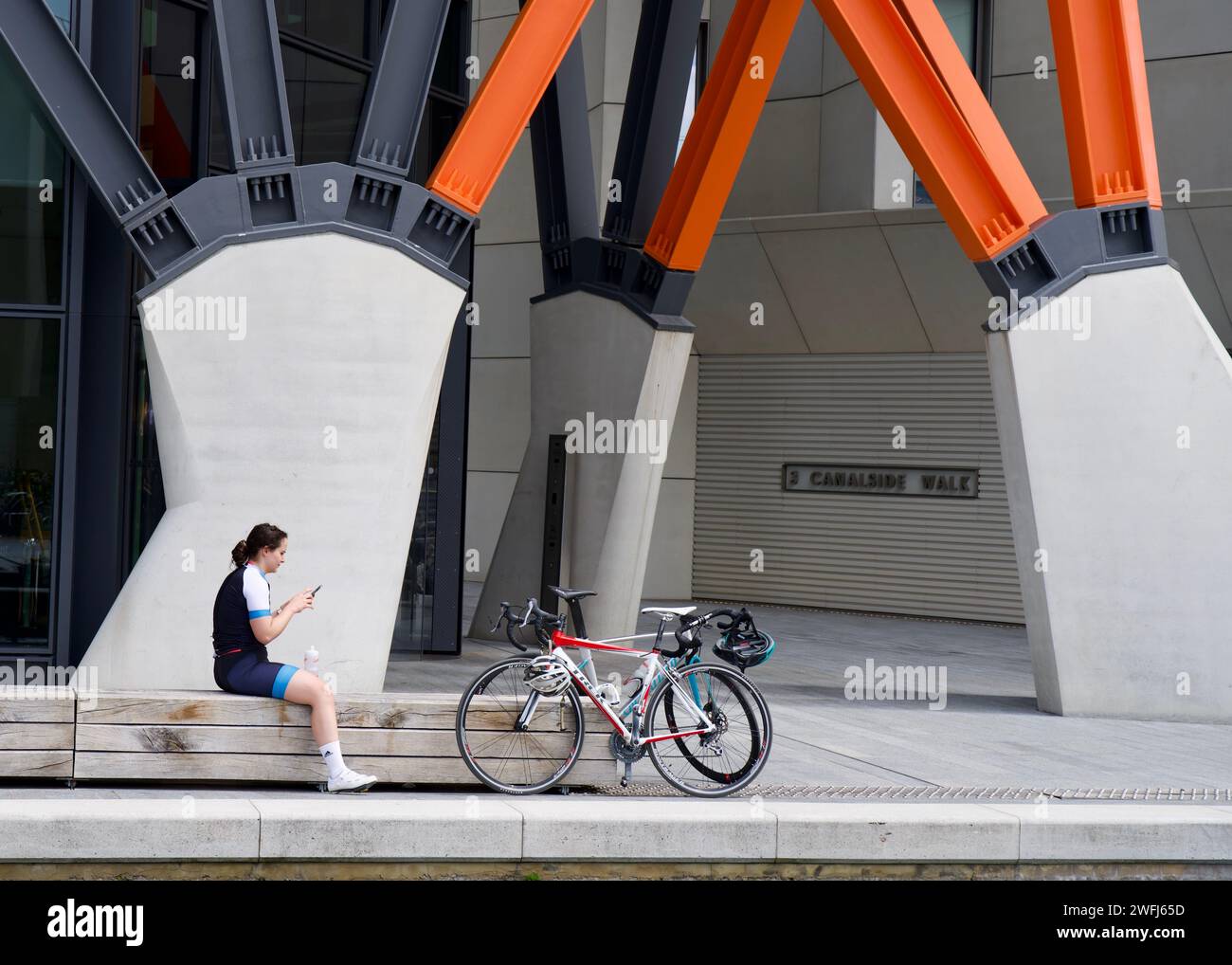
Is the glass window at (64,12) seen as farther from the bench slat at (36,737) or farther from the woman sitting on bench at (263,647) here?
the bench slat at (36,737)

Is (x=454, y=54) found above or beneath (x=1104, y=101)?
above

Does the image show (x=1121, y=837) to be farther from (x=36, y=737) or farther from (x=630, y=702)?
(x=36, y=737)

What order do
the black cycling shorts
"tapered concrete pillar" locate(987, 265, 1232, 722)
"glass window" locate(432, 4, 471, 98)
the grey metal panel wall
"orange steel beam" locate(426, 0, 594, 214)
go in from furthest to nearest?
the grey metal panel wall < "glass window" locate(432, 4, 471, 98) < "tapered concrete pillar" locate(987, 265, 1232, 722) < "orange steel beam" locate(426, 0, 594, 214) < the black cycling shorts

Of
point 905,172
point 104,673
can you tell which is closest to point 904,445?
point 905,172

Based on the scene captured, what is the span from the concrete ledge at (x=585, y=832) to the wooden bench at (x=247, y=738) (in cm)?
28

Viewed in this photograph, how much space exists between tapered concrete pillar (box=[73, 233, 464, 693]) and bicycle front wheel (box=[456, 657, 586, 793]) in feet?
9.91

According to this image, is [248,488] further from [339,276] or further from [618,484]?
[618,484]

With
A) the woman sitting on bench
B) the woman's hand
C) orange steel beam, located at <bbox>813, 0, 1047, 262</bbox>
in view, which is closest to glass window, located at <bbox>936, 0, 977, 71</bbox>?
orange steel beam, located at <bbox>813, 0, 1047, 262</bbox>

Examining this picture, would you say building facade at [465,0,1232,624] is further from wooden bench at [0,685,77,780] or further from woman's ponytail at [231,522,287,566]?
wooden bench at [0,685,77,780]

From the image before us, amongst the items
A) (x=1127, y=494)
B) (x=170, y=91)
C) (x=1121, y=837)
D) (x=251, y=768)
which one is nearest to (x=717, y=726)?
(x=1121, y=837)

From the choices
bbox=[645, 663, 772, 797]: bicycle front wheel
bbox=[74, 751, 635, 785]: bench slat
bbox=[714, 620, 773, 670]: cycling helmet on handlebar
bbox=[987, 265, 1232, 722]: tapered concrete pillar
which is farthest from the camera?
bbox=[987, 265, 1232, 722]: tapered concrete pillar

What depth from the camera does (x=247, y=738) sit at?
7.91m

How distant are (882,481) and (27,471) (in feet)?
42.6

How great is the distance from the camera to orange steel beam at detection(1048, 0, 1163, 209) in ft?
40.6
